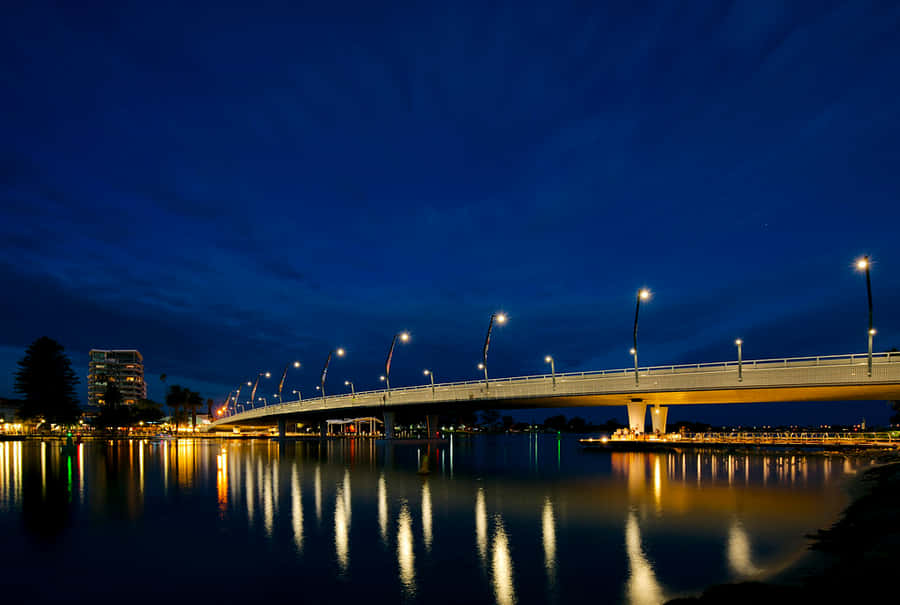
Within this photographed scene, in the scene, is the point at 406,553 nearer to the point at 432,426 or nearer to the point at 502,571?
the point at 502,571

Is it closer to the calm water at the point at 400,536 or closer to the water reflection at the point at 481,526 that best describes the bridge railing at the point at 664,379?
the calm water at the point at 400,536

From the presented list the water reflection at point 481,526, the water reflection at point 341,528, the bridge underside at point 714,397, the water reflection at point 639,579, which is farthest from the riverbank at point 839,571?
the bridge underside at point 714,397

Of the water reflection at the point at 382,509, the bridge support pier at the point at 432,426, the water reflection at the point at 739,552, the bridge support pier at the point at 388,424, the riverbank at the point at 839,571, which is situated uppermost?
the riverbank at the point at 839,571

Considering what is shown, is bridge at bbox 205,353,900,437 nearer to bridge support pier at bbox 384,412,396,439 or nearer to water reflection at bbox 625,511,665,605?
bridge support pier at bbox 384,412,396,439

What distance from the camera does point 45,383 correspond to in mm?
136000

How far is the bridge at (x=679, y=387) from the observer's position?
49.5 metres

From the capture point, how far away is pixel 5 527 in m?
26.1

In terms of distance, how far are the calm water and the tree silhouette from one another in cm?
10735

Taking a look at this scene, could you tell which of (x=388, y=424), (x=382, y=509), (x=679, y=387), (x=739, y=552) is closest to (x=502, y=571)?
(x=739, y=552)

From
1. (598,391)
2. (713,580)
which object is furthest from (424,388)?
(713,580)

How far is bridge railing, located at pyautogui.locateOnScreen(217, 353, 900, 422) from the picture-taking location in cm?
4956

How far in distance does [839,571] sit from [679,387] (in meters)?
45.2

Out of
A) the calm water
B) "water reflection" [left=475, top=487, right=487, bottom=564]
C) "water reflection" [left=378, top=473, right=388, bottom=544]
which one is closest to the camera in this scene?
the calm water

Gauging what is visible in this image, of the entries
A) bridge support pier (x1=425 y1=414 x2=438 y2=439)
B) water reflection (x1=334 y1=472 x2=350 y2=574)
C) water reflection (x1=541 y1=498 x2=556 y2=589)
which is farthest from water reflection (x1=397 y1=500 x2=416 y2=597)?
bridge support pier (x1=425 y1=414 x2=438 y2=439)
